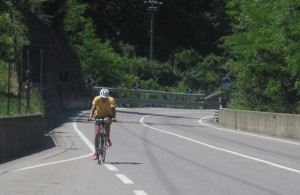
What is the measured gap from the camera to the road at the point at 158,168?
1224 centimetres

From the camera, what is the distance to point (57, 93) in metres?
42.4

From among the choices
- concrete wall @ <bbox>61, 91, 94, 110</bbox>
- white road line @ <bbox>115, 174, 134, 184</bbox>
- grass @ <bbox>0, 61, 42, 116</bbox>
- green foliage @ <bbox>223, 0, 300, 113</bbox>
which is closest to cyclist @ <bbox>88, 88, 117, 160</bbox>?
white road line @ <bbox>115, 174, 134, 184</bbox>

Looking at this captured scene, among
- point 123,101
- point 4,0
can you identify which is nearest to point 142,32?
point 123,101

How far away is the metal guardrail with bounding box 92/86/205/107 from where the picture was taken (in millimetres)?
55584

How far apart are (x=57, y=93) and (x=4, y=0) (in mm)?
14133

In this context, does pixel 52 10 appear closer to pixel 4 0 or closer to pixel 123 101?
pixel 123 101

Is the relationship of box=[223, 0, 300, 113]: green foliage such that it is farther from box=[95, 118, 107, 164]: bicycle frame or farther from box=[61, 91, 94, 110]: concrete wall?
box=[95, 118, 107, 164]: bicycle frame

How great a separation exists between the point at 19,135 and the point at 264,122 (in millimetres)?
14037

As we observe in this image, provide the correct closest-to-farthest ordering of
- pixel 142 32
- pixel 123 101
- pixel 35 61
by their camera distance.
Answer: pixel 35 61 < pixel 123 101 < pixel 142 32

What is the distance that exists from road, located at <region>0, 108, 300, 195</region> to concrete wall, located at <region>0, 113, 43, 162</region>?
408 mm

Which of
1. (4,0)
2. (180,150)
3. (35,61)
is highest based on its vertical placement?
(4,0)

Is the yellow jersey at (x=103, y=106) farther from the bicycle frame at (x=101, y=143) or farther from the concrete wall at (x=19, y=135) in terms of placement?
the concrete wall at (x=19, y=135)

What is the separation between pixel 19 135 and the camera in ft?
60.7

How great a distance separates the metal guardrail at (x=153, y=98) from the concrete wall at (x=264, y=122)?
18525mm
